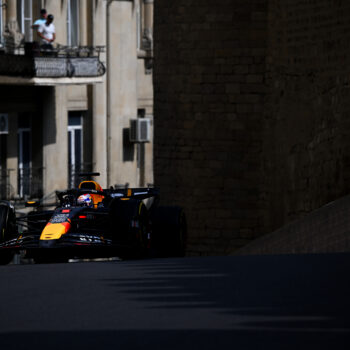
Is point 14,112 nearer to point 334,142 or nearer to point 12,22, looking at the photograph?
point 12,22

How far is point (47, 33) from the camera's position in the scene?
89.8 feet

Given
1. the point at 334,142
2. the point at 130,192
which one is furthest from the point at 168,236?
the point at 334,142

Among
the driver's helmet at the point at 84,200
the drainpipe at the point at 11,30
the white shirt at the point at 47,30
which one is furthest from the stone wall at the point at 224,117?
the driver's helmet at the point at 84,200

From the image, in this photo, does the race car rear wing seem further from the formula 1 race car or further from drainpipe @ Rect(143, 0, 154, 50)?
drainpipe @ Rect(143, 0, 154, 50)

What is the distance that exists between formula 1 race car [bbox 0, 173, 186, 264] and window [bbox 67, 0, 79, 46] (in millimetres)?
16567

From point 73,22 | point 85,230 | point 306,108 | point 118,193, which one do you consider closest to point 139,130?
point 73,22

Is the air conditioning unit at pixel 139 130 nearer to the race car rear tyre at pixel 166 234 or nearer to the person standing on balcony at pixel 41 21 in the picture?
the person standing on balcony at pixel 41 21

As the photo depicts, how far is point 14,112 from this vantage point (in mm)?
28281

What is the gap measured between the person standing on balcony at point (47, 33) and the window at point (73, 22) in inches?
74.3

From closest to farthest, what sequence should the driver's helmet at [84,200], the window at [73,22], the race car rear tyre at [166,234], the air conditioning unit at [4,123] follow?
the driver's helmet at [84,200]
the race car rear tyre at [166,234]
the air conditioning unit at [4,123]
the window at [73,22]

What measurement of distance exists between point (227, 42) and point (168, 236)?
9.43 metres

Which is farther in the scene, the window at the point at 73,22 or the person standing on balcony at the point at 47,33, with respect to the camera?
the window at the point at 73,22

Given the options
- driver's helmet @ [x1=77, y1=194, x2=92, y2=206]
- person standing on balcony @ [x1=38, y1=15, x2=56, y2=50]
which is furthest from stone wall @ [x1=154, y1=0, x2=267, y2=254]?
driver's helmet @ [x1=77, y1=194, x2=92, y2=206]

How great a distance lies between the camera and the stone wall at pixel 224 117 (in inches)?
864
